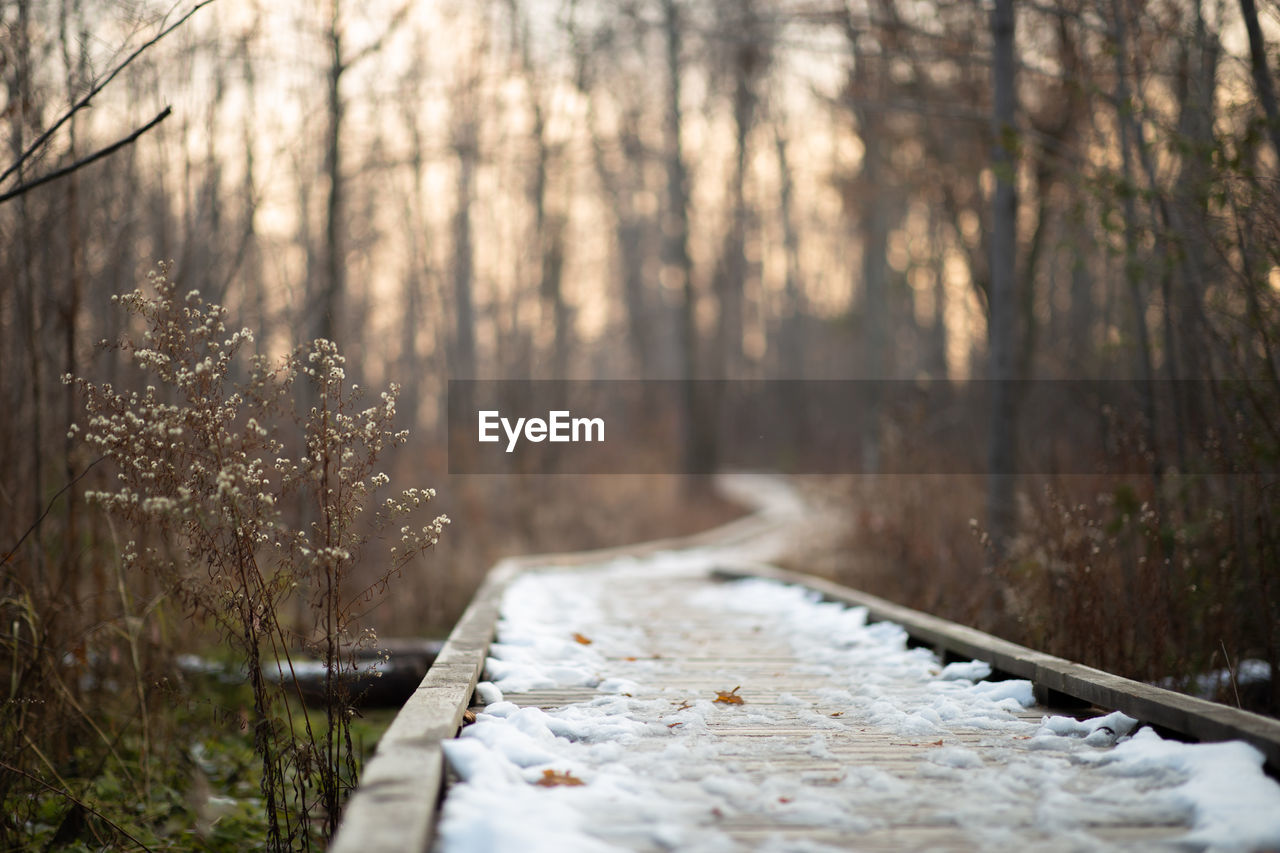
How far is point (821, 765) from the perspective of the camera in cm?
316

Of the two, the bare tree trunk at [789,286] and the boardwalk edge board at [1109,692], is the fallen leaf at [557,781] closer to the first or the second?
the boardwalk edge board at [1109,692]

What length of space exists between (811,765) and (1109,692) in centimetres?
124

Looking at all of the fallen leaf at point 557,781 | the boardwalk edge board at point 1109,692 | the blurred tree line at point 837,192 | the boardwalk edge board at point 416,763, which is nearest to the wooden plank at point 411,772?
the boardwalk edge board at point 416,763

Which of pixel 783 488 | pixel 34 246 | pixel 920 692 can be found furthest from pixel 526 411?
pixel 920 692

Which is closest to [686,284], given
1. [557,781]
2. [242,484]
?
[242,484]

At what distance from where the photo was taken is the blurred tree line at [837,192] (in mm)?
5242

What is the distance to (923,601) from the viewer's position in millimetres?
7855

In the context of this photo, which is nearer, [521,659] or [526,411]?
[521,659]

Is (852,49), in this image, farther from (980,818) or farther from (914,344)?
(914,344)

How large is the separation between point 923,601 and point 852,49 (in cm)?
526

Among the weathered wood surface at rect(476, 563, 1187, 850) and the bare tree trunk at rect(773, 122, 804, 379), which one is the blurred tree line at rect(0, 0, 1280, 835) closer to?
the weathered wood surface at rect(476, 563, 1187, 850)

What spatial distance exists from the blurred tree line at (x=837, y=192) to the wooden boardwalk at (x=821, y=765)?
1.19m

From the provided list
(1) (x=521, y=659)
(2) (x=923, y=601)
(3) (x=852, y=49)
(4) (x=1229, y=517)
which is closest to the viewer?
(1) (x=521, y=659)

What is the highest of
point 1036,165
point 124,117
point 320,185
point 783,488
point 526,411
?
point 320,185
